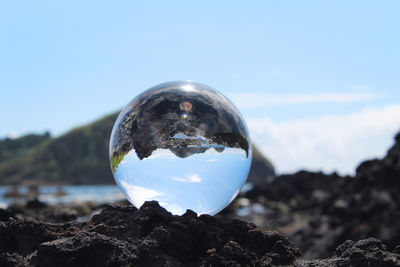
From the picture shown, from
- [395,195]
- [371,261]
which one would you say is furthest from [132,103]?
[395,195]

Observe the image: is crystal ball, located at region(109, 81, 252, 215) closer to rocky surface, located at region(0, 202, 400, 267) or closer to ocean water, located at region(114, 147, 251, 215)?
ocean water, located at region(114, 147, 251, 215)

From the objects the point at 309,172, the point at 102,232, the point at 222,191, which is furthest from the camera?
the point at 309,172

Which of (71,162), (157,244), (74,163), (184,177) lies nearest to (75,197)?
(184,177)

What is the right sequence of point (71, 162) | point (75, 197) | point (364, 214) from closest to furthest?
point (364, 214), point (75, 197), point (71, 162)

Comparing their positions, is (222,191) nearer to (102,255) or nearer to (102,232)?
(102,232)

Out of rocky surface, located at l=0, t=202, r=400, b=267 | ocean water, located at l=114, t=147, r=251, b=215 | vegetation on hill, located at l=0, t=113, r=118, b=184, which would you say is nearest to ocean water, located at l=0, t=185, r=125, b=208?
ocean water, located at l=114, t=147, r=251, b=215

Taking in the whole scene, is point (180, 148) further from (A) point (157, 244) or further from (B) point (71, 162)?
(B) point (71, 162)

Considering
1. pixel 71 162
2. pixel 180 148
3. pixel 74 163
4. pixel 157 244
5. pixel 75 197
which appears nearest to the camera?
pixel 157 244
